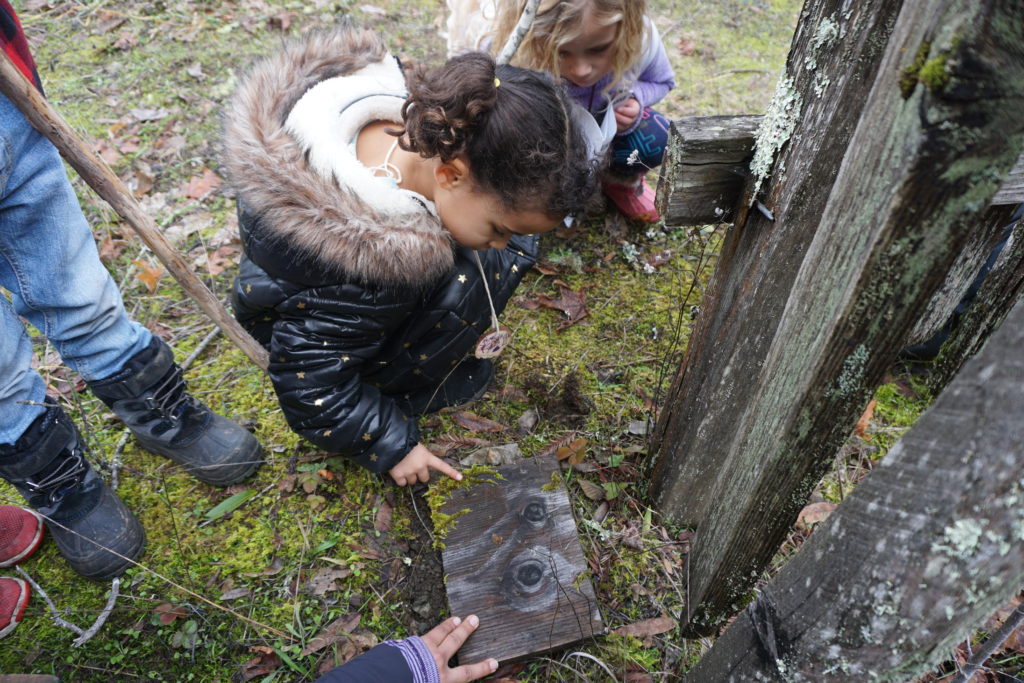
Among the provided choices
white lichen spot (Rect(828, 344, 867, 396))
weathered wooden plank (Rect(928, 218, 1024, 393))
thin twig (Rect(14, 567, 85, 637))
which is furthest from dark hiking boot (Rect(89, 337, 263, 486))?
weathered wooden plank (Rect(928, 218, 1024, 393))

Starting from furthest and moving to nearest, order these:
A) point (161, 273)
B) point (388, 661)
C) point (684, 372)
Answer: point (161, 273)
point (684, 372)
point (388, 661)

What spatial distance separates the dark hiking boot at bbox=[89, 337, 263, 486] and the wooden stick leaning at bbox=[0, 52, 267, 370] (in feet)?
1.00

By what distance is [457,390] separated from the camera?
114 inches

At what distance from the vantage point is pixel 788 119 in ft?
4.56

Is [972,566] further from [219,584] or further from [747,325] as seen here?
[219,584]

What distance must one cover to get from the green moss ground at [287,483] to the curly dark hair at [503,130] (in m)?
0.74

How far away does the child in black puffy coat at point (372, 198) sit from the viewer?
1.86 metres

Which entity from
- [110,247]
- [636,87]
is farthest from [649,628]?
[110,247]

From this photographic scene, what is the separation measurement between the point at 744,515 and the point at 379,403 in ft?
4.90

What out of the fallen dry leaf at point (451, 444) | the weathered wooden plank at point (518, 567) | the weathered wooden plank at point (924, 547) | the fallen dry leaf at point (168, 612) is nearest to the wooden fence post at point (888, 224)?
the weathered wooden plank at point (924, 547)

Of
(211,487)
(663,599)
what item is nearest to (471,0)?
(211,487)

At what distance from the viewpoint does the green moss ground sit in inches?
84.2

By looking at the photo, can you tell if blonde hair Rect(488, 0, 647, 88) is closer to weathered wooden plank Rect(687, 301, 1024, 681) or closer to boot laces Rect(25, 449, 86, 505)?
weathered wooden plank Rect(687, 301, 1024, 681)

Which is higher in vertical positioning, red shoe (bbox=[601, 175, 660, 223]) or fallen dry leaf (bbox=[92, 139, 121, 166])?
red shoe (bbox=[601, 175, 660, 223])
